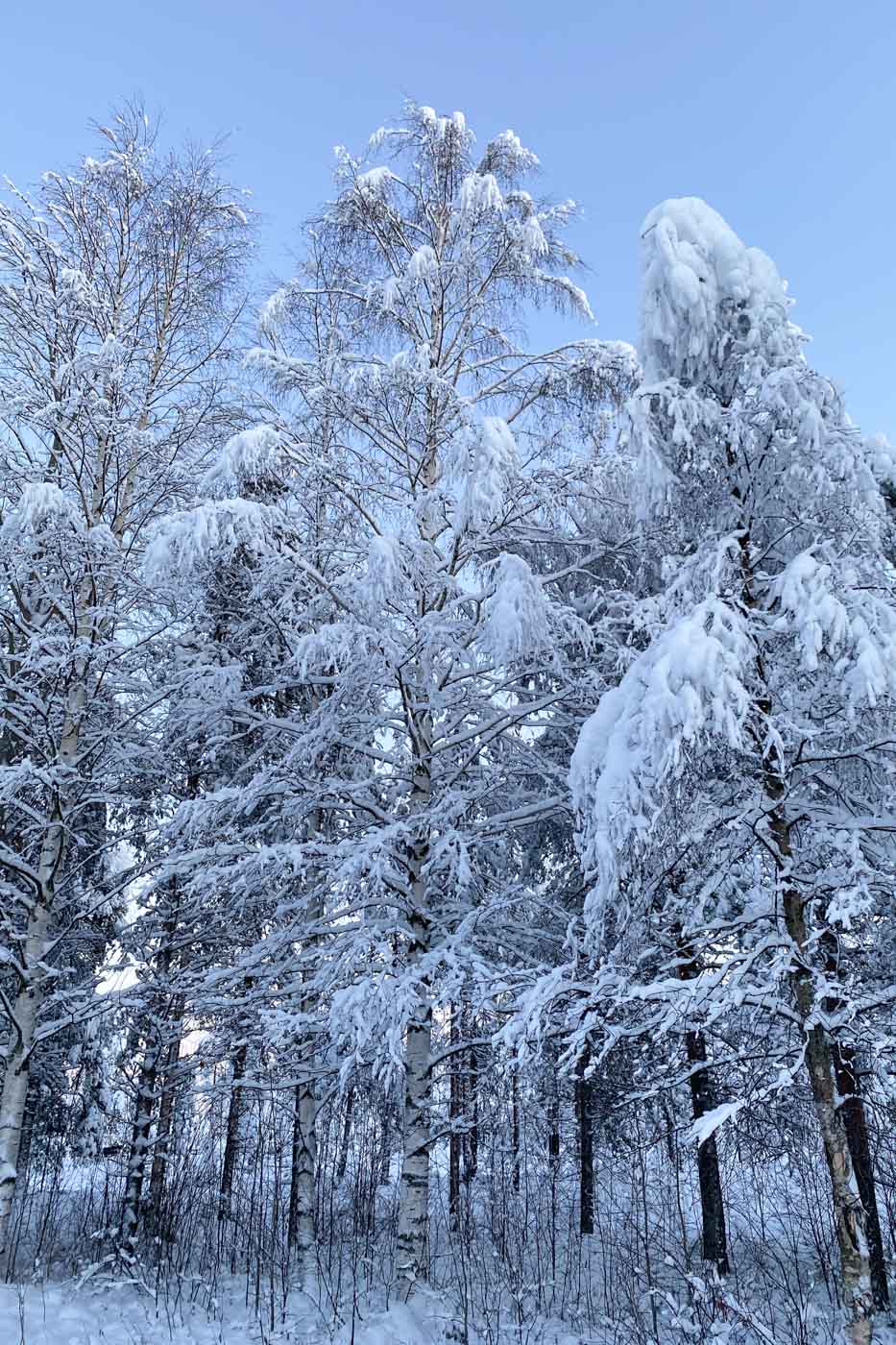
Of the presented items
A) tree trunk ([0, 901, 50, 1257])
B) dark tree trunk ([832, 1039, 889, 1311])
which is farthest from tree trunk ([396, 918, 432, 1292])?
dark tree trunk ([832, 1039, 889, 1311])

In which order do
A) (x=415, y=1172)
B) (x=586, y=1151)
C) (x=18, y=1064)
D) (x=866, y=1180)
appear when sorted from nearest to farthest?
(x=415, y=1172) → (x=18, y=1064) → (x=866, y=1180) → (x=586, y=1151)

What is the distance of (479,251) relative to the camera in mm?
9992

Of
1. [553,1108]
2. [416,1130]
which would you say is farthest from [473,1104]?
[553,1108]

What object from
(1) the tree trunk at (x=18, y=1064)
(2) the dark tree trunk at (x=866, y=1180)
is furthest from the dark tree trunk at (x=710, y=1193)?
(1) the tree trunk at (x=18, y=1064)

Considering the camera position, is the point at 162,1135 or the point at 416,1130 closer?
the point at 416,1130

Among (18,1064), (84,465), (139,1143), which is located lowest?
(139,1143)

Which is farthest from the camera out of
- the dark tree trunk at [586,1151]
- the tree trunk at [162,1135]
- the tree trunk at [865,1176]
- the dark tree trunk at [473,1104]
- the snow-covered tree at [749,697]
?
the dark tree trunk at [586,1151]

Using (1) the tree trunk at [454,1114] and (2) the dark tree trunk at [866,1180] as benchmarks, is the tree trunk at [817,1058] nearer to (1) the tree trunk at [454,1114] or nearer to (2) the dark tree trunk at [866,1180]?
(1) the tree trunk at [454,1114]

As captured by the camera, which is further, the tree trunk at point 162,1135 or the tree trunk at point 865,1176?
the tree trunk at point 162,1135

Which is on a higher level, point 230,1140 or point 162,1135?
point 162,1135

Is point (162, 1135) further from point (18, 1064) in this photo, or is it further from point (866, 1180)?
point (866, 1180)

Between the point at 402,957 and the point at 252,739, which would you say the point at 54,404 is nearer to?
the point at 252,739

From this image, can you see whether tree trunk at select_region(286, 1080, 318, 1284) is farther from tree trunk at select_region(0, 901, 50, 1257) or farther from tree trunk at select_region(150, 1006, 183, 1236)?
tree trunk at select_region(0, 901, 50, 1257)

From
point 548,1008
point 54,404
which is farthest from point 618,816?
point 54,404
